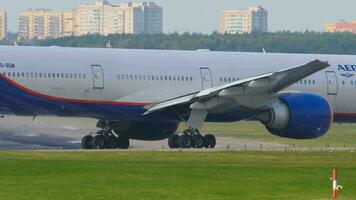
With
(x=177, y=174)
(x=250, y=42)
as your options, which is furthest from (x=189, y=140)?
(x=250, y=42)

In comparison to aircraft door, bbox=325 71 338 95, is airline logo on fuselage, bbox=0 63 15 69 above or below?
above

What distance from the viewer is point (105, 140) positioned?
179ft

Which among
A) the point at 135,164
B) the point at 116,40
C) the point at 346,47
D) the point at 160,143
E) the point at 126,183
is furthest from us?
the point at 116,40

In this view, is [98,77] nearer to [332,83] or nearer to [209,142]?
[209,142]

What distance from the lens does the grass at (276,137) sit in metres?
64.2

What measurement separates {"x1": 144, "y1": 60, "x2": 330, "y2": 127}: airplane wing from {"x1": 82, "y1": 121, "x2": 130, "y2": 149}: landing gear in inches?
117

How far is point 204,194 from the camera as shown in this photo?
34562mm

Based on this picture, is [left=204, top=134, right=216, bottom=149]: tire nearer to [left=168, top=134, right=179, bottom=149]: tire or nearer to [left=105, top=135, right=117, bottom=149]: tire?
[left=168, top=134, right=179, bottom=149]: tire

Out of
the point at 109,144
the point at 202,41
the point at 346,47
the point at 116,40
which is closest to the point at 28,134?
the point at 109,144

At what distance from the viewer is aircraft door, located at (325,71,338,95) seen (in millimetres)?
55906

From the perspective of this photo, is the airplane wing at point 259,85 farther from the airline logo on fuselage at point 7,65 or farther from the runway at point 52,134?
the runway at point 52,134

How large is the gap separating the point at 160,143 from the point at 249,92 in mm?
9936

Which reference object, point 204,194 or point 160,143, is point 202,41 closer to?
point 160,143

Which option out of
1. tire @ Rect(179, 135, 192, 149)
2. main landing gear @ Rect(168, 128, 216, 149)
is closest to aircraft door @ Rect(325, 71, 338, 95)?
main landing gear @ Rect(168, 128, 216, 149)
